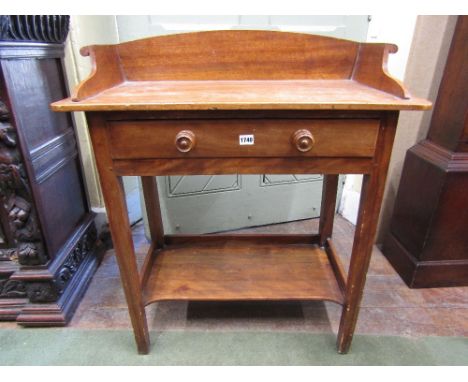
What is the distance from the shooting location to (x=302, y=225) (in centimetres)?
179

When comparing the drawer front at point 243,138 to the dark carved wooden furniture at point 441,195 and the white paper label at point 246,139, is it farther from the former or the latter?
the dark carved wooden furniture at point 441,195

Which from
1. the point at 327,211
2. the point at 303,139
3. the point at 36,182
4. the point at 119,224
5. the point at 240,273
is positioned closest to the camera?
the point at 303,139

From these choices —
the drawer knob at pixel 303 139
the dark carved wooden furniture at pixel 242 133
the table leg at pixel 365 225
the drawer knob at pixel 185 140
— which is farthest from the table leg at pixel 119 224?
the table leg at pixel 365 225

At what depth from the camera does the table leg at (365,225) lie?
2.49ft

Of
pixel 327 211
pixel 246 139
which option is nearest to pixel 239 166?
pixel 246 139

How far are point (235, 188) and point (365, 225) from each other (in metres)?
0.86

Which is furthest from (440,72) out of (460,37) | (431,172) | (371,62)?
(371,62)

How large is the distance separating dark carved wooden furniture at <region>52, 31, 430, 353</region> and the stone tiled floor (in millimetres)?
170

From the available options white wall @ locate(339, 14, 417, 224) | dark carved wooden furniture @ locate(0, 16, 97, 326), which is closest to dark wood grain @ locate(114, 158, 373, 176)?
dark carved wooden furniture @ locate(0, 16, 97, 326)

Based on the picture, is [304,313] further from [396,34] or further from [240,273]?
[396,34]

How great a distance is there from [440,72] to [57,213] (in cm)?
150

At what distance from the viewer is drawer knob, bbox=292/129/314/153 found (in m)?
0.74

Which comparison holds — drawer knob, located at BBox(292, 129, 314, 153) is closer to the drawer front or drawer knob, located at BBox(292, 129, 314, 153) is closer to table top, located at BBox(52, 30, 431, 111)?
the drawer front

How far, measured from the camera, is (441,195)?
118 centimetres
